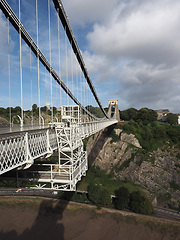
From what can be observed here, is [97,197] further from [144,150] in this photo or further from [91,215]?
[144,150]

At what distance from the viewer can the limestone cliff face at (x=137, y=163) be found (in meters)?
29.8

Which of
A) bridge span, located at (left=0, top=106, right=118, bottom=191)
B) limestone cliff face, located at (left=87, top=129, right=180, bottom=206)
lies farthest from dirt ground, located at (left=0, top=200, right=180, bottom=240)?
bridge span, located at (left=0, top=106, right=118, bottom=191)

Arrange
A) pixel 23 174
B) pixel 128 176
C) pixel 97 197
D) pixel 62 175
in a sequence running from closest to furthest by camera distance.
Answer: pixel 62 175, pixel 23 174, pixel 97 197, pixel 128 176

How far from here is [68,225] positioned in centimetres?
2230

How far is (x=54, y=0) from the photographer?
13.0 m

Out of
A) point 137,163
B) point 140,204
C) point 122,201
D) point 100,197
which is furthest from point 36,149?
point 137,163

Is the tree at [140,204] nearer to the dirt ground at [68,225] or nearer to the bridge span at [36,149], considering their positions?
the dirt ground at [68,225]

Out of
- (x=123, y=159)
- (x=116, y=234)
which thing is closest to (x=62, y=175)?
(x=116, y=234)

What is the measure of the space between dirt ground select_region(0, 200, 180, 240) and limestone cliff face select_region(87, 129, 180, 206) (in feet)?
28.7

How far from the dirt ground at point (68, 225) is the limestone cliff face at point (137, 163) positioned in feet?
28.7

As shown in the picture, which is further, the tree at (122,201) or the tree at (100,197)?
the tree at (100,197)

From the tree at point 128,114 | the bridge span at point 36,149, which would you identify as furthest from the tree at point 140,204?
the tree at point 128,114

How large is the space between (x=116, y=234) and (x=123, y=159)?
63.1ft

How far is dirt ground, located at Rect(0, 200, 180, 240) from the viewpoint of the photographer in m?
20.5
